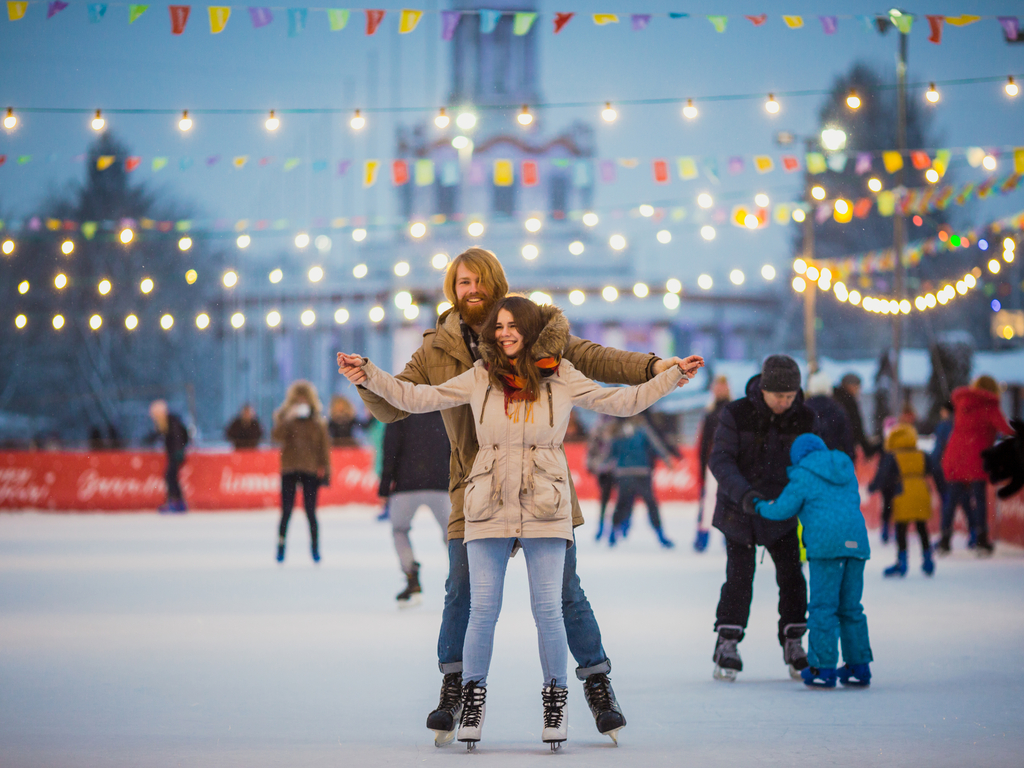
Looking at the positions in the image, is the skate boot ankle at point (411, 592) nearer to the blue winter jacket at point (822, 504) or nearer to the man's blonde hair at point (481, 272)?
the blue winter jacket at point (822, 504)

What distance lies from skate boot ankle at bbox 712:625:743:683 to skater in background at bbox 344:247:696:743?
1.29 m

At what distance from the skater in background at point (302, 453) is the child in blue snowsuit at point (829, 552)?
6461 mm

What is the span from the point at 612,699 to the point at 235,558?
26.8ft

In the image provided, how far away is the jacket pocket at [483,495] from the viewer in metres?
4.38

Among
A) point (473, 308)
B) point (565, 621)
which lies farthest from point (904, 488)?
point (473, 308)

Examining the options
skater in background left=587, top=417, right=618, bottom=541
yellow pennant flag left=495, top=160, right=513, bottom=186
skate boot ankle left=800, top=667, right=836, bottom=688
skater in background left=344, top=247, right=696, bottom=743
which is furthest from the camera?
yellow pennant flag left=495, top=160, right=513, bottom=186

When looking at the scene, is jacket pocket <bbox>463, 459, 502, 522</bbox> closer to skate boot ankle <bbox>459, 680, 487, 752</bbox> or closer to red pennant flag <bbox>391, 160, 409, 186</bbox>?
skate boot ankle <bbox>459, 680, 487, 752</bbox>

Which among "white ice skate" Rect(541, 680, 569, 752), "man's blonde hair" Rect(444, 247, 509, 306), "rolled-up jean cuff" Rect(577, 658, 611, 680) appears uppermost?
"man's blonde hair" Rect(444, 247, 509, 306)

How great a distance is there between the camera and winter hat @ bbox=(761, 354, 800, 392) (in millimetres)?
5840

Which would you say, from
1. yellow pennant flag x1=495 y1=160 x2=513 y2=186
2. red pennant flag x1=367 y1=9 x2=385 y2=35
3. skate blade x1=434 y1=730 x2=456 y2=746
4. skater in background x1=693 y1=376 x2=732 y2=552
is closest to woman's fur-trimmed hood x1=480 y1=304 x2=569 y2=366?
skate blade x1=434 y1=730 x2=456 y2=746

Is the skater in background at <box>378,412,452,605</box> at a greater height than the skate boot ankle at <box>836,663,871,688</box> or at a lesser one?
greater

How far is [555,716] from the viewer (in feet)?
14.4

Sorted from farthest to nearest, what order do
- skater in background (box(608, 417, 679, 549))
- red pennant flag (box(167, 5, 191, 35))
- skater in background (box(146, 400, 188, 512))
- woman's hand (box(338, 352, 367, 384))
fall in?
skater in background (box(146, 400, 188, 512)) → skater in background (box(608, 417, 679, 549)) → red pennant flag (box(167, 5, 191, 35)) → woman's hand (box(338, 352, 367, 384))

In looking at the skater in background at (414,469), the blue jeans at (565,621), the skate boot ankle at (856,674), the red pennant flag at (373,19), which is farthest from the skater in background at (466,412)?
the red pennant flag at (373,19)
